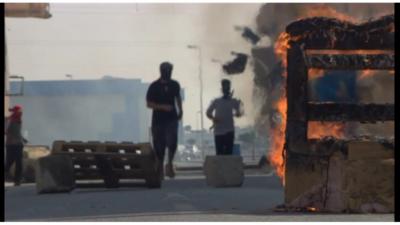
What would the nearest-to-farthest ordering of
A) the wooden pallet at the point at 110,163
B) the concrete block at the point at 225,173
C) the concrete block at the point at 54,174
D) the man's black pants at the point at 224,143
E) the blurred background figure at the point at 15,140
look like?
the concrete block at the point at 54,174 → the wooden pallet at the point at 110,163 → the concrete block at the point at 225,173 → the man's black pants at the point at 224,143 → the blurred background figure at the point at 15,140

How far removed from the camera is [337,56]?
817 cm

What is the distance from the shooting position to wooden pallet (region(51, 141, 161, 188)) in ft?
39.3

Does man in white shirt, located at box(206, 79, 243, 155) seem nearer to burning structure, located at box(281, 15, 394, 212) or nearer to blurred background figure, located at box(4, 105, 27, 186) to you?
blurred background figure, located at box(4, 105, 27, 186)

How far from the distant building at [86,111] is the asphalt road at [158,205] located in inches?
1108

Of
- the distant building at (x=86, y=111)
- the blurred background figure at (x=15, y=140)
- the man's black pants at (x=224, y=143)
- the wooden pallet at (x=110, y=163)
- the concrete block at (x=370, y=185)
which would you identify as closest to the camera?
the concrete block at (x=370, y=185)

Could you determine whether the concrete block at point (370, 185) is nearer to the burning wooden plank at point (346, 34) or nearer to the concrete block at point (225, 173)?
the burning wooden plank at point (346, 34)

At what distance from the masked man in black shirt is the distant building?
2605 centimetres

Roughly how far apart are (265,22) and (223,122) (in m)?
10.6

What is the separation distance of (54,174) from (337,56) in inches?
172

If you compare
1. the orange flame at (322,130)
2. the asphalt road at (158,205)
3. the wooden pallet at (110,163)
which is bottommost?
the asphalt road at (158,205)

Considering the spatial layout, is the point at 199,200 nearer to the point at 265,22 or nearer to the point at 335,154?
the point at 335,154

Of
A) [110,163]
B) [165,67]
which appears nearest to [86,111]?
[165,67]

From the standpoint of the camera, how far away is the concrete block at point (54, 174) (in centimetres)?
1144

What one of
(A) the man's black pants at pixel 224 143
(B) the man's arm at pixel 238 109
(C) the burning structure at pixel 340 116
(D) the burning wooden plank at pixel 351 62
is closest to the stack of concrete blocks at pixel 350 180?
(C) the burning structure at pixel 340 116
